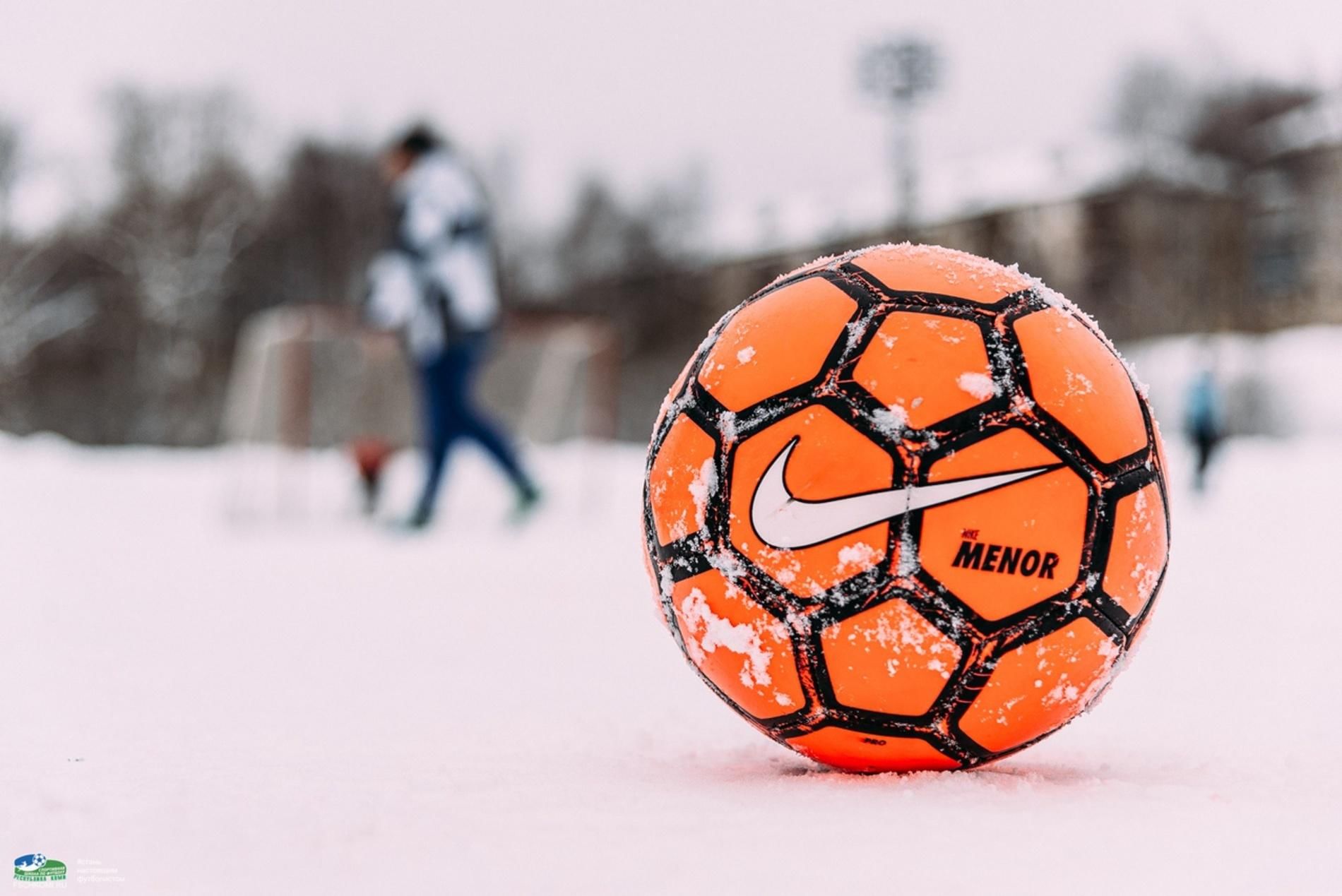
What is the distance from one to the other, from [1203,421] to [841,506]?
10974 millimetres

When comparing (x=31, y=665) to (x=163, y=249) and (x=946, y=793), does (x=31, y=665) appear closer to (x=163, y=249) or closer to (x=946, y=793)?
(x=946, y=793)

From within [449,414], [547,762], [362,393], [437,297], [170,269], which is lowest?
[547,762]

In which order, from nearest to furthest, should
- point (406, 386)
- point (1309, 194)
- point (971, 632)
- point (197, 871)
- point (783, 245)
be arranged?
point (197, 871) < point (971, 632) < point (406, 386) < point (1309, 194) < point (783, 245)

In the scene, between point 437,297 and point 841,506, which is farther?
point 437,297

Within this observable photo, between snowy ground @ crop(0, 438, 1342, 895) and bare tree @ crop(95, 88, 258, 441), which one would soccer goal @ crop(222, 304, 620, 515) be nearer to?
snowy ground @ crop(0, 438, 1342, 895)

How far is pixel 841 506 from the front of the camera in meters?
1.61

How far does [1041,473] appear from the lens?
1.63 m

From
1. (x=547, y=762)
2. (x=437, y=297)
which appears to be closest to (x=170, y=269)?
(x=437, y=297)

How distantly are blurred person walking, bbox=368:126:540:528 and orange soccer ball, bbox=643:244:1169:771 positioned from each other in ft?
15.1

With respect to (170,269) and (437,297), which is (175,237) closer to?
(170,269)

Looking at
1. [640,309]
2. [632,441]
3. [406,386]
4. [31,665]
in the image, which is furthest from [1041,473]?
[640,309]

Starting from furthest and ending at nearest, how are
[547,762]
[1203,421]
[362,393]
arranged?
[362,393], [1203,421], [547,762]

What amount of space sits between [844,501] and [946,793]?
452 millimetres

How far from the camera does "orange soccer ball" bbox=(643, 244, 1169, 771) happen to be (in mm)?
1601
